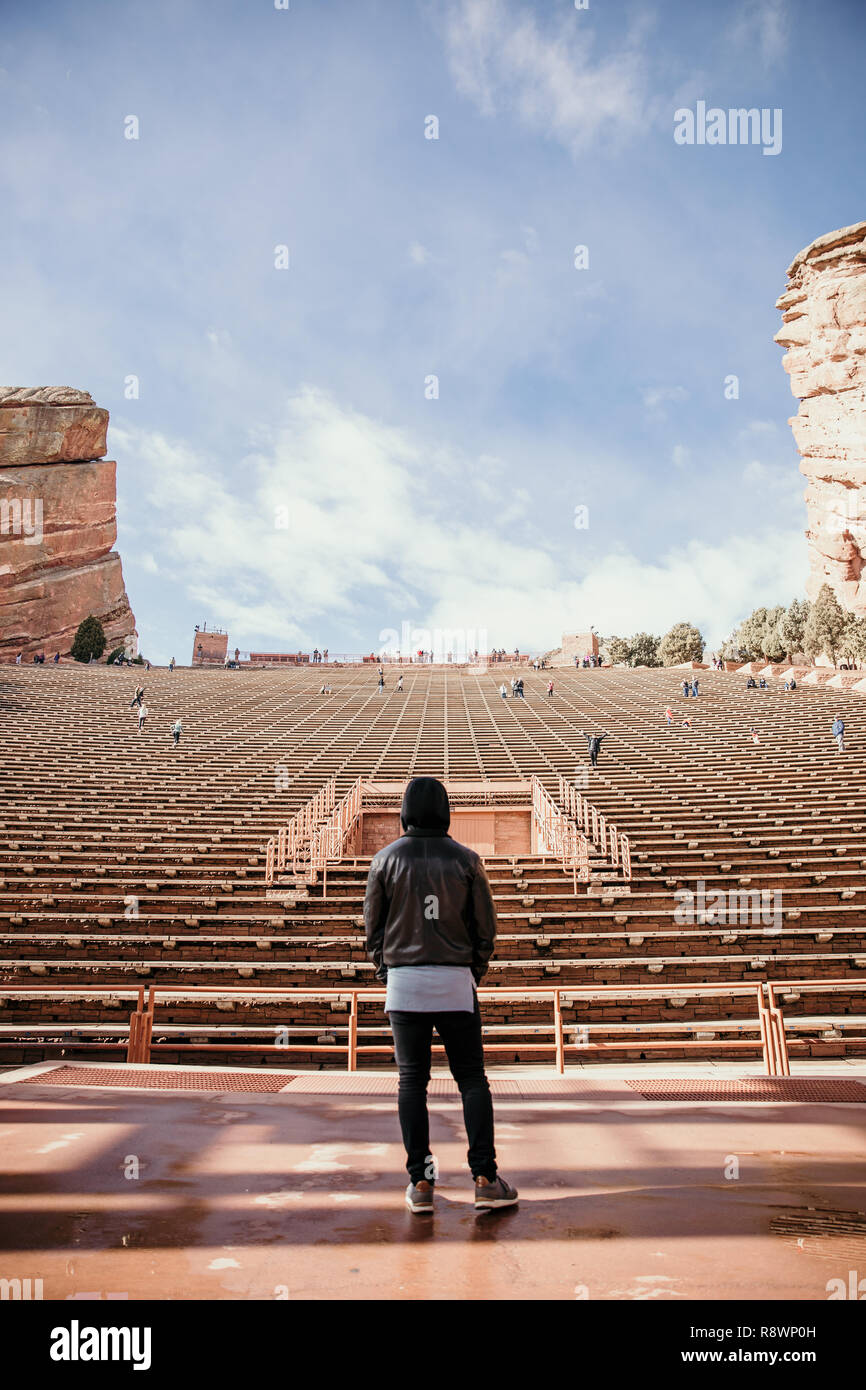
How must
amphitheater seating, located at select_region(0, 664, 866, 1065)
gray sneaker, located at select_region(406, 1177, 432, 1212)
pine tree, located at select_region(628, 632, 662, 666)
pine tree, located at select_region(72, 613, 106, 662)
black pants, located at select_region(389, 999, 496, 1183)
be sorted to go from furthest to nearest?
pine tree, located at select_region(628, 632, 662, 666) → pine tree, located at select_region(72, 613, 106, 662) → amphitheater seating, located at select_region(0, 664, 866, 1065) → black pants, located at select_region(389, 999, 496, 1183) → gray sneaker, located at select_region(406, 1177, 432, 1212)

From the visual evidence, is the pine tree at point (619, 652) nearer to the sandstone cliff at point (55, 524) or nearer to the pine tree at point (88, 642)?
the pine tree at point (88, 642)

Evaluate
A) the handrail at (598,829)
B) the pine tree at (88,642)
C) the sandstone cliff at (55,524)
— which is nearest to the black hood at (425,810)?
the handrail at (598,829)

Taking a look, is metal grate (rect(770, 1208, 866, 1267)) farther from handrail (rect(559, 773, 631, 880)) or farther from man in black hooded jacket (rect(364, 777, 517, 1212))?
handrail (rect(559, 773, 631, 880))

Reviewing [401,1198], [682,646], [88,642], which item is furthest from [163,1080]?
[682,646]

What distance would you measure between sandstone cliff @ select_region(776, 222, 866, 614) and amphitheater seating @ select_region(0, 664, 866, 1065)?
1660 inches

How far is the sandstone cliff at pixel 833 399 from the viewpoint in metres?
57.3

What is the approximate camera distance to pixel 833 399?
196ft

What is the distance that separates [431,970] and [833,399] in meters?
70.7

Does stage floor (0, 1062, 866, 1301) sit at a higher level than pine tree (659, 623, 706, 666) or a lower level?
lower

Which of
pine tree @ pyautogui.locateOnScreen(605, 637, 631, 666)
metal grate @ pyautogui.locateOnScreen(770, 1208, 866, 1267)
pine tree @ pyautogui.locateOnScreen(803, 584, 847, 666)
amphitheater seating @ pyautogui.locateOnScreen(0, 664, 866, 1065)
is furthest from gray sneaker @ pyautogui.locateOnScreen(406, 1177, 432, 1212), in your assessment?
pine tree @ pyautogui.locateOnScreen(605, 637, 631, 666)

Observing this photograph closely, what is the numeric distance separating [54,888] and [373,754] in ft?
38.7

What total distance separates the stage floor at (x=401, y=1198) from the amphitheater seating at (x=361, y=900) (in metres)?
1.56

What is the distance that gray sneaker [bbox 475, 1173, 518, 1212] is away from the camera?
8.11 feet
